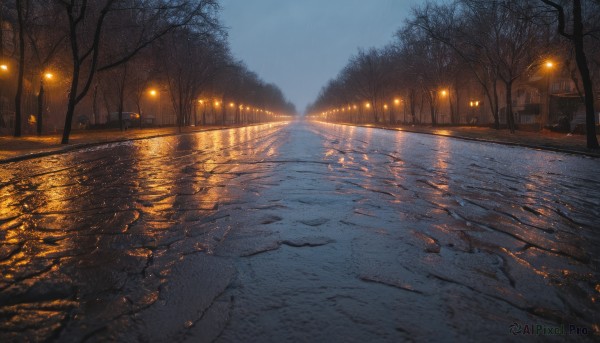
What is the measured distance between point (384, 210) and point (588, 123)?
15341mm

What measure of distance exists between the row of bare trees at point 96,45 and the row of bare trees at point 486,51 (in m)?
16.3

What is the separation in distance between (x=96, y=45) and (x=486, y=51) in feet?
80.1

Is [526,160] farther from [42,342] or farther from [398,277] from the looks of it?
[42,342]

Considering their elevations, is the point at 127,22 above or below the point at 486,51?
above

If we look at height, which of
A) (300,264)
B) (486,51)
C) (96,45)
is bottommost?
(300,264)

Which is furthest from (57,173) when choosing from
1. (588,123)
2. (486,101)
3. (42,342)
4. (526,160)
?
(486,101)

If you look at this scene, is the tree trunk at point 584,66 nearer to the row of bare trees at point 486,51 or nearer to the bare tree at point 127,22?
the row of bare trees at point 486,51

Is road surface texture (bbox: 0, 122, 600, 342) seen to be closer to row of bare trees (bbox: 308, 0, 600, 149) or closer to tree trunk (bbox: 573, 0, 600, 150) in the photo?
tree trunk (bbox: 573, 0, 600, 150)

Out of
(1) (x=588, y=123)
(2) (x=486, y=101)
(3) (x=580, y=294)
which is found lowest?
(3) (x=580, y=294)

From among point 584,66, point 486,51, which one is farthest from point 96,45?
point 486,51

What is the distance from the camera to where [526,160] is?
42.4ft

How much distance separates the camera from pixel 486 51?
96.8ft

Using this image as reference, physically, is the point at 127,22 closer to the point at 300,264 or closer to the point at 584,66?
the point at 584,66

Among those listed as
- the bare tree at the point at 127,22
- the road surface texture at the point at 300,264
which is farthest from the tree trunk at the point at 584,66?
the bare tree at the point at 127,22
